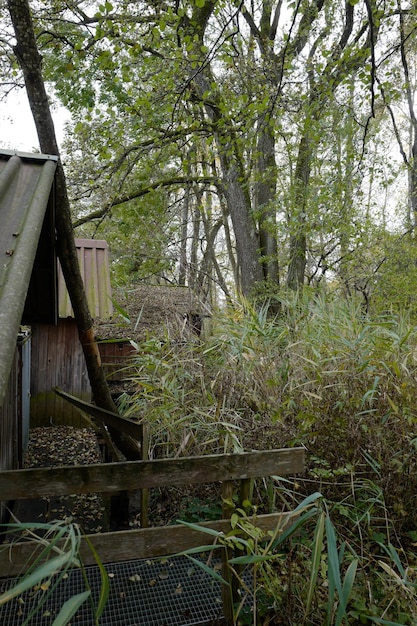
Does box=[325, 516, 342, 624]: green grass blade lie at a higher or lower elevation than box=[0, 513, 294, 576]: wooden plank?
higher

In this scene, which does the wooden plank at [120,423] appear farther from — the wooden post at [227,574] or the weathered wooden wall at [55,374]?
the weathered wooden wall at [55,374]

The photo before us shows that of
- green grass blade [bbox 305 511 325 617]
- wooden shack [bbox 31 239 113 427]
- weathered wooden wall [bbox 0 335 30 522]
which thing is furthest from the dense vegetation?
wooden shack [bbox 31 239 113 427]

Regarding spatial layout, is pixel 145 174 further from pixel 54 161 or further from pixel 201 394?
pixel 54 161

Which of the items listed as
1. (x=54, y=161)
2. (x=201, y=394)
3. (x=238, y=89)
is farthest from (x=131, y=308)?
(x=54, y=161)

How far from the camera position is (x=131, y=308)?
9227mm

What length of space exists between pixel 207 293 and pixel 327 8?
6508 millimetres

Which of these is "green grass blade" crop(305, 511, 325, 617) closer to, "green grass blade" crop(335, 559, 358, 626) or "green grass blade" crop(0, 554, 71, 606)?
"green grass blade" crop(335, 559, 358, 626)

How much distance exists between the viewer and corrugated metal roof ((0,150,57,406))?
1.22 metres

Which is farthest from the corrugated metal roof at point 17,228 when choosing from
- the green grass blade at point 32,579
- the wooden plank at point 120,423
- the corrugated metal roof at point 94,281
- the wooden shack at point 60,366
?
the wooden shack at point 60,366

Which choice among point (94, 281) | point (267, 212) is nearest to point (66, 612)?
point (267, 212)

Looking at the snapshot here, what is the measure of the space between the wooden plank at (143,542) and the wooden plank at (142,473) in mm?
242

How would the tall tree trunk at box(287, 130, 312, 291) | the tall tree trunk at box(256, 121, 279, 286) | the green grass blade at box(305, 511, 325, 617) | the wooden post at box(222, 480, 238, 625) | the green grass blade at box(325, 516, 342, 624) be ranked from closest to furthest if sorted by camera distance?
the green grass blade at box(325, 516, 342, 624)
the green grass blade at box(305, 511, 325, 617)
the wooden post at box(222, 480, 238, 625)
the tall tree trunk at box(287, 130, 312, 291)
the tall tree trunk at box(256, 121, 279, 286)

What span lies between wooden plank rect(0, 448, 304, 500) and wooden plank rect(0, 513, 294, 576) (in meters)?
0.24

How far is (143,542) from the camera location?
2.46m
